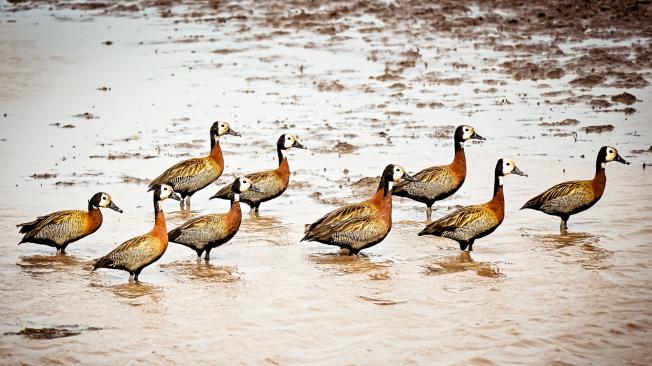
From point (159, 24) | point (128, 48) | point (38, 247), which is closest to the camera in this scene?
point (38, 247)

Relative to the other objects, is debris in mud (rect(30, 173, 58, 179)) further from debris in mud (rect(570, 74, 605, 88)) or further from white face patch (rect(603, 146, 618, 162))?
debris in mud (rect(570, 74, 605, 88))

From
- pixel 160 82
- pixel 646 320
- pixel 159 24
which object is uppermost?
pixel 159 24

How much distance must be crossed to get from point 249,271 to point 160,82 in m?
16.0

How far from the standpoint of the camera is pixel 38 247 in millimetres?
15938

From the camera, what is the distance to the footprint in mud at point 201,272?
14.1 metres

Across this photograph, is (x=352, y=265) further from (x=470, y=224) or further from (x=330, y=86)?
(x=330, y=86)

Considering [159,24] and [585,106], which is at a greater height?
[159,24]

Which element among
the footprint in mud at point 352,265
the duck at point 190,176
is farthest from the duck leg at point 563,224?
the duck at point 190,176

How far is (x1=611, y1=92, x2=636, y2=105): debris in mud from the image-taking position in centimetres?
2442

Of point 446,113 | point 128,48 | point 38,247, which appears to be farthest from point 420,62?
point 38,247

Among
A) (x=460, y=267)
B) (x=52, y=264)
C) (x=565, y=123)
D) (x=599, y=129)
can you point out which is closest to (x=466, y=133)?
(x=460, y=267)

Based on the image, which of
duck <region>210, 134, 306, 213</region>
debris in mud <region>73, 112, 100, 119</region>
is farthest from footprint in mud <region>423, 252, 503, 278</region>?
debris in mud <region>73, 112, 100, 119</region>

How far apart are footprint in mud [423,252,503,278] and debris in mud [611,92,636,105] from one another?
36.2 ft

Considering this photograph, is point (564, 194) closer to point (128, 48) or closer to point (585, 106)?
point (585, 106)
